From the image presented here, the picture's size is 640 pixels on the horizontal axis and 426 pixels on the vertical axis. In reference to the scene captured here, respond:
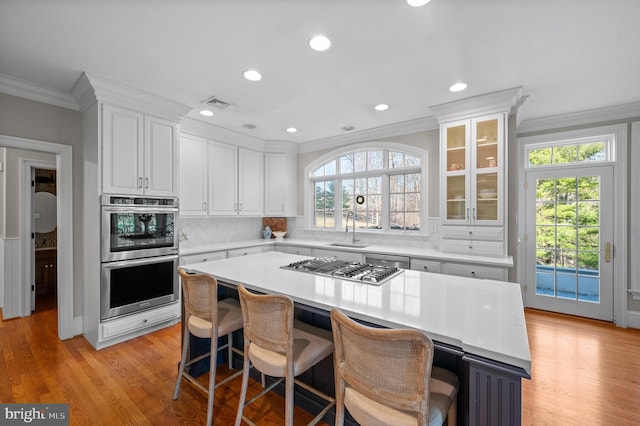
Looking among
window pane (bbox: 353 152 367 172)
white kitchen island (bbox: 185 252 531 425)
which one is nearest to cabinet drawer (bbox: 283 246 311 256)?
window pane (bbox: 353 152 367 172)

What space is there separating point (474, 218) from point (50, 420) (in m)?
4.10

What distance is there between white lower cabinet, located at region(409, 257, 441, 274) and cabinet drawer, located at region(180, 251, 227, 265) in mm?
2593

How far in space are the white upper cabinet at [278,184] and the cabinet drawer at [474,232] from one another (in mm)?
2737

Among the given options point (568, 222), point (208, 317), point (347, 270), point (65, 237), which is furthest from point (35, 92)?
point (568, 222)

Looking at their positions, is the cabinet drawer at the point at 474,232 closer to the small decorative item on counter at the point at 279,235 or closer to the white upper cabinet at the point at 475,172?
the white upper cabinet at the point at 475,172

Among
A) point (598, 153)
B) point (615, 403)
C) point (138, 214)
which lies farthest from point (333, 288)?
point (598, 153)

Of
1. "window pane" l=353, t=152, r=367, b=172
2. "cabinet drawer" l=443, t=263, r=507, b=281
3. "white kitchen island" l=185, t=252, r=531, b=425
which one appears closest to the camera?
"white kitchen island" l=185, t=252, r=531, b=425

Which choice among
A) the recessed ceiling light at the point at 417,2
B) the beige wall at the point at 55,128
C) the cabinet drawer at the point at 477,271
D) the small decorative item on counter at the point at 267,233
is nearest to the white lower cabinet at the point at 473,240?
the cabinet drawer at the point at 477,271

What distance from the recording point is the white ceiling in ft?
5.82

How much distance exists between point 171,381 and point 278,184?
340 cm

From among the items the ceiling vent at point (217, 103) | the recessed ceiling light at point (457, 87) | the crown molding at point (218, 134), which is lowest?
the crown molding at point (218, 134)

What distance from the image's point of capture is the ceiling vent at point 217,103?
3152mm

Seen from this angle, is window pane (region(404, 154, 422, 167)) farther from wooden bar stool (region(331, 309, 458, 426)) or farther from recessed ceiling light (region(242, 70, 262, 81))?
wooden bar stool (region(331, 309, 458, 426))

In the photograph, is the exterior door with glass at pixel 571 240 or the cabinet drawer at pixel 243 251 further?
the cabinet drawer at pixel 243 251
